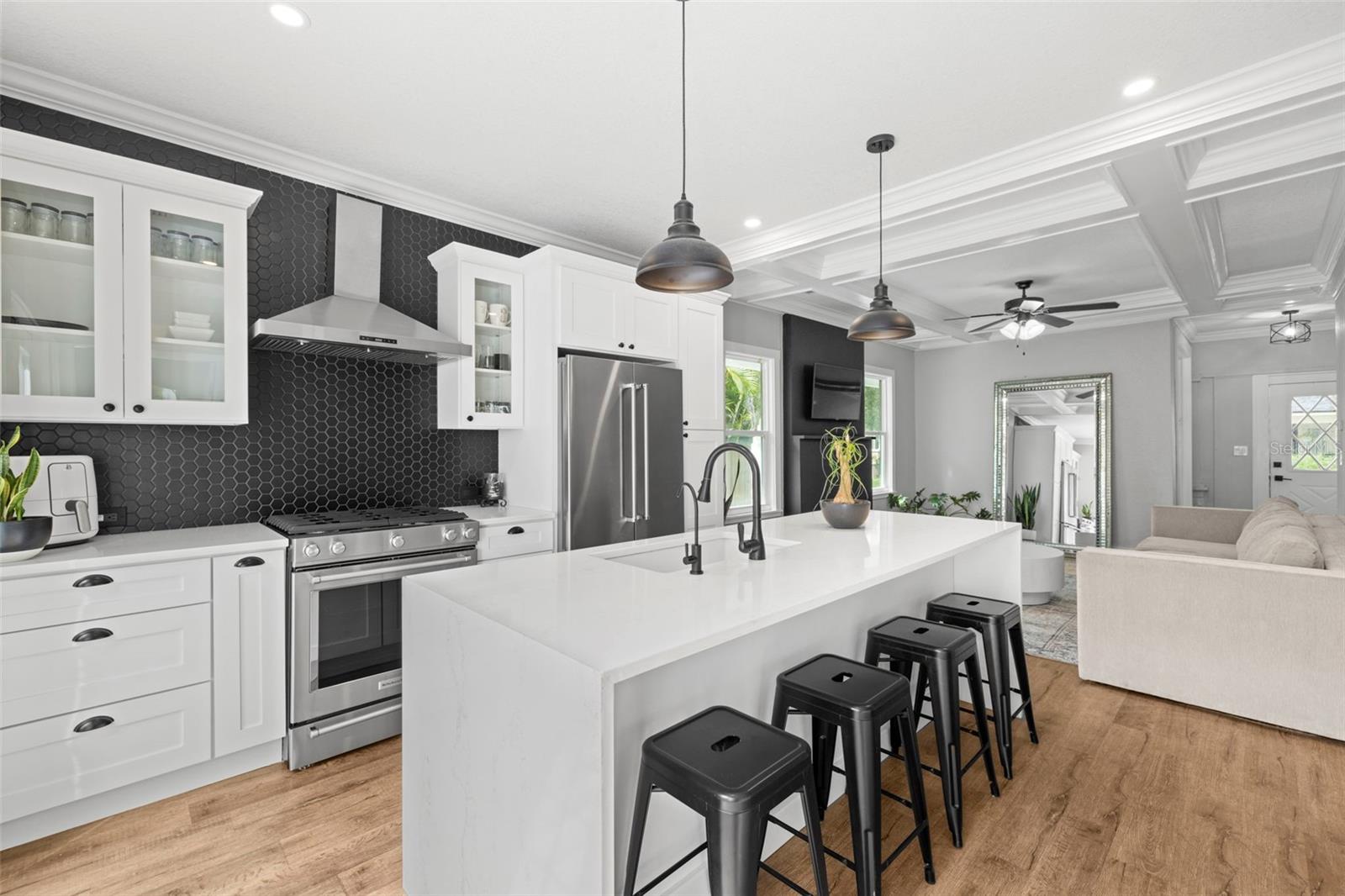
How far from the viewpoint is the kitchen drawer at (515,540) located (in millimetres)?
3047

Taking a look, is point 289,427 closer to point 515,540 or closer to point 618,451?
A: point 515,540

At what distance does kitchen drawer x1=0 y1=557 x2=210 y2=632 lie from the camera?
6.33 feet

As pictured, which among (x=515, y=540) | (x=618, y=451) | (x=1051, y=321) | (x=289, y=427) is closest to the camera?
(x=289, y=427)

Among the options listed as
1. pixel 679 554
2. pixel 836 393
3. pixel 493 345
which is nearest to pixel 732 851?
pixel 679 554

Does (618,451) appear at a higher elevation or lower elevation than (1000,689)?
higher

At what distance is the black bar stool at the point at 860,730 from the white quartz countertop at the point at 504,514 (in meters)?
1.80

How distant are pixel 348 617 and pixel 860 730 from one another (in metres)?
2.18

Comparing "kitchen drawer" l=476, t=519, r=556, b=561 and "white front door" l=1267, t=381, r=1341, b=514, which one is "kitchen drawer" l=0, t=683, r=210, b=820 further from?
"white front door" l=1267, t=381, r=1341, b=514

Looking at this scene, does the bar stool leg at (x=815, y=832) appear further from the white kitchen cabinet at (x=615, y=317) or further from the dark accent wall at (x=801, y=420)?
the dark accent wall at (x=801, y=420)

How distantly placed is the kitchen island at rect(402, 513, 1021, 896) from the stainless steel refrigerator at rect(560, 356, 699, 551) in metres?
1.22

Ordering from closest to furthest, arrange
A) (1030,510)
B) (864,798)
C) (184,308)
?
(864,798) < (184,308) < (1030,510)

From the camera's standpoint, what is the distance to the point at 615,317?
3.70 metres

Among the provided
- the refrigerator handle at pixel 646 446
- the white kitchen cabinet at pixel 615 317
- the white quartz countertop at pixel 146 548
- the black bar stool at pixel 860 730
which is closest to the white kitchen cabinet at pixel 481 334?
the white kitchen cabinet at pixel 615 317

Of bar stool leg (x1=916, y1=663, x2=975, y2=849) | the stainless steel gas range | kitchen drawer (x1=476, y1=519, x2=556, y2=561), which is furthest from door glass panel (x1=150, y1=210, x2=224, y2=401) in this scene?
bar stool leg (x1=916, y1=663, x2=975, y2=849)
